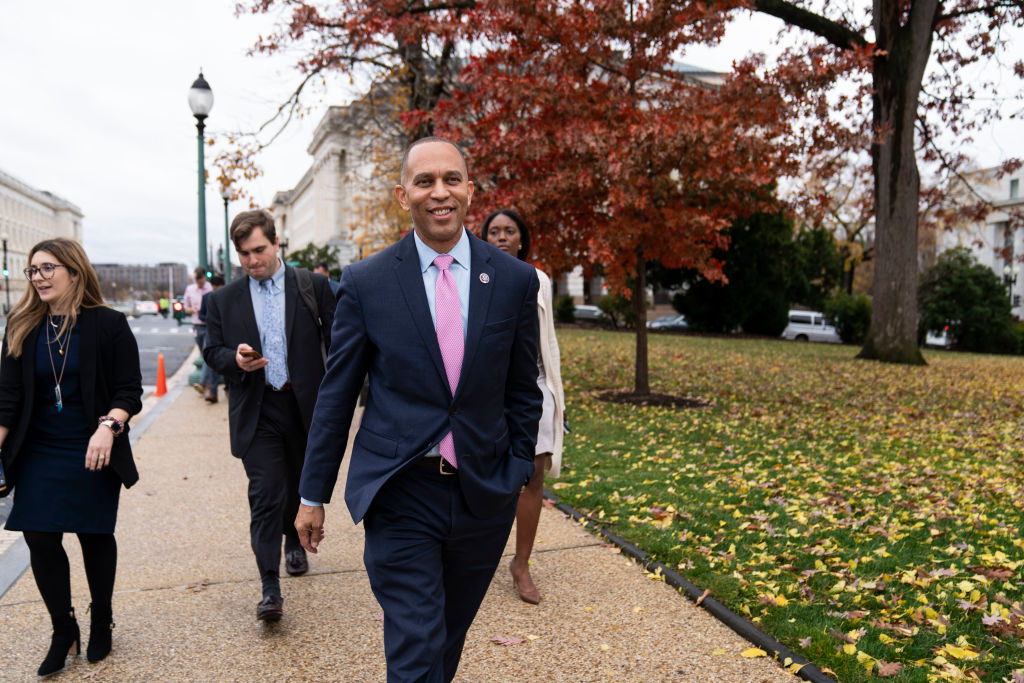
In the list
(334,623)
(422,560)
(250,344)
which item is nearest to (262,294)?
(250,344)

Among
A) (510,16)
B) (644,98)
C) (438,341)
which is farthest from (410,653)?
(644,98)

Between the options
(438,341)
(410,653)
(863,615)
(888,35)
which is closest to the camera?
(410,653)

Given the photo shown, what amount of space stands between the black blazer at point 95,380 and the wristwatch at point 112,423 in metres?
0.08

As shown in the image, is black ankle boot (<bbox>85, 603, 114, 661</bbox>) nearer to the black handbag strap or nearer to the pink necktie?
the black handbag strap

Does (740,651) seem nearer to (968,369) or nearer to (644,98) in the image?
(644,98)

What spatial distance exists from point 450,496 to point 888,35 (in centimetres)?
1781

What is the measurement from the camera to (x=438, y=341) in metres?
2.42

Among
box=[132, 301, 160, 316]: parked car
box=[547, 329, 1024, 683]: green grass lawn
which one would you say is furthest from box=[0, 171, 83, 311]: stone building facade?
box=[547, 329, 1024, 683]: green grass lawn

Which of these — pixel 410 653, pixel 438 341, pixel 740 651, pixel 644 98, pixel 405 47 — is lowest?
pixel 740 651

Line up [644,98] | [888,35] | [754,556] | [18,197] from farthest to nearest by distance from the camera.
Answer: [18,197], [888,35], [644,98], [754,556]

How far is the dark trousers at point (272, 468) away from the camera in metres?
4.13

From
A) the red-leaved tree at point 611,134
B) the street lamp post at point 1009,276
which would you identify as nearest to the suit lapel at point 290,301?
the red-leaved tree at point 611,134

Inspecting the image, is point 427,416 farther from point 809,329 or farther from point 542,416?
point 809,329

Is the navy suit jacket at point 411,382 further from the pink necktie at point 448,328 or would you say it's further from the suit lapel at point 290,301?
the suit lapel at point 290,301
